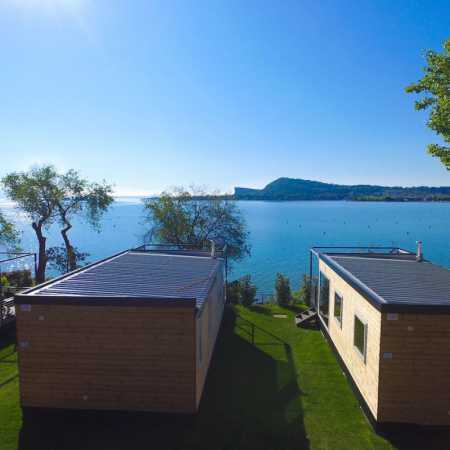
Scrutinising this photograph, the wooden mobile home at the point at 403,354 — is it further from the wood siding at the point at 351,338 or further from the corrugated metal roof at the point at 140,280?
the corrugated metal roof at the point at 140,280

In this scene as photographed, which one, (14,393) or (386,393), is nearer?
(386,393)

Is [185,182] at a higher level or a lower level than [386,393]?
higher

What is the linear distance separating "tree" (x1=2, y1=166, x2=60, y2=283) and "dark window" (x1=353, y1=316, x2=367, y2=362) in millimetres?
21776

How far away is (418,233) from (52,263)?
69.0 m

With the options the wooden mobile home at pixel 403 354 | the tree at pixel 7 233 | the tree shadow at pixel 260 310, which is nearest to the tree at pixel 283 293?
the tree shadow at pixel 260 310

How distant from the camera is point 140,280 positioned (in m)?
10.4

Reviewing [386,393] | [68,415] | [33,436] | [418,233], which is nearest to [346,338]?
[386,393]

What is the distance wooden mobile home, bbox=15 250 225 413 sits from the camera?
8094mm

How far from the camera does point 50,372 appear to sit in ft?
27.7

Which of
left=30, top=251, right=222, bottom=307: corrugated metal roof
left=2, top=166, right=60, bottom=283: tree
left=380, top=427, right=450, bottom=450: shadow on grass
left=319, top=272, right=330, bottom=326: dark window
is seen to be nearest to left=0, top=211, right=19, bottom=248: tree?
left=2, top=166, right=60, bottom=283: tree

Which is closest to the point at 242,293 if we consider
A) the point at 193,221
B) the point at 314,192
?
the point at 193,221

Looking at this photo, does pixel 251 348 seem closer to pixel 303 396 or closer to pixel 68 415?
A: pixel 303 396

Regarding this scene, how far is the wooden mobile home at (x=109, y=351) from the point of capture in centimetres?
809

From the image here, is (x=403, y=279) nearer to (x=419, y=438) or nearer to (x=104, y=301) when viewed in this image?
(x=419, y=438)
